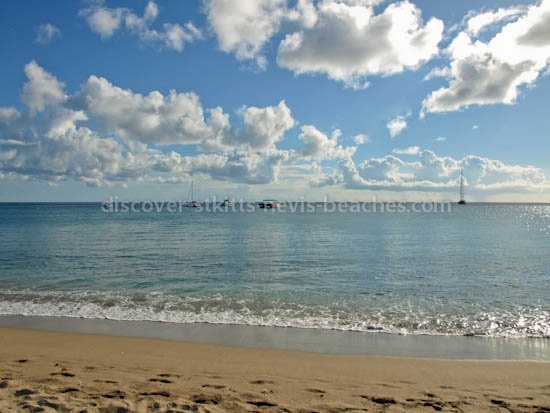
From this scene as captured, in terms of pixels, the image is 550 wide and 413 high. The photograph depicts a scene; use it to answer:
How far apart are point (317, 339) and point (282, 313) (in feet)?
8.89

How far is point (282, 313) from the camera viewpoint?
13000 mm

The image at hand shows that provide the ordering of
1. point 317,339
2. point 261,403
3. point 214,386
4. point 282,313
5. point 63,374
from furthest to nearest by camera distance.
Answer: point 282,313
point 317,339
point 63,374
point 214,386
point 261,403

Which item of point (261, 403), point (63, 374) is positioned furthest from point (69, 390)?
point (261, 403)

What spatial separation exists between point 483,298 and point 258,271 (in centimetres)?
1122

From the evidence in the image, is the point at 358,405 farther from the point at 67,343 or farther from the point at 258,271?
the point at 258,271

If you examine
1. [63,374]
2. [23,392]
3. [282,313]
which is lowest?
[282,313]

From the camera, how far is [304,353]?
9.29 meters

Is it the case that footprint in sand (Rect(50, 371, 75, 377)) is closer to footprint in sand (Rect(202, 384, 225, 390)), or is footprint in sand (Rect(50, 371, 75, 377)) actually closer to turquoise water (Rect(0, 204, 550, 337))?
footprint in sand (Rect(202, 384, 225, 390))

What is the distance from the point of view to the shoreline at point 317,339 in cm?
945

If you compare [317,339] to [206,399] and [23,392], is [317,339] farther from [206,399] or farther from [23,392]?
[23,392]

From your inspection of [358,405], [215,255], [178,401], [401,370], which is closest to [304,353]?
[401,370]

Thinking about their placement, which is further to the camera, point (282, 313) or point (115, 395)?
point (282, 313)

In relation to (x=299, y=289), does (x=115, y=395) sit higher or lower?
higher

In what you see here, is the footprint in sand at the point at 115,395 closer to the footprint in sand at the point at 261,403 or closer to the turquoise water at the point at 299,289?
the footprint in sand at the point at 261,403
